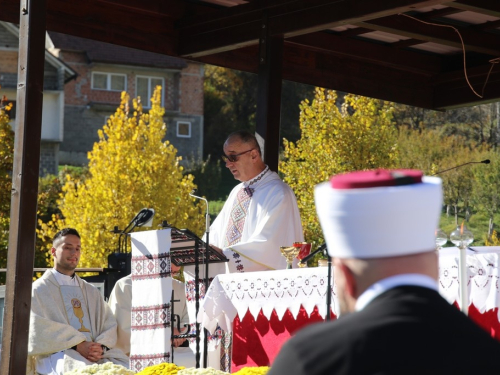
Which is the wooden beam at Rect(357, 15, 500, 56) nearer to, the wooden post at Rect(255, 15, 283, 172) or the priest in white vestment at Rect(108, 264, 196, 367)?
the wooden post at Rect(255, 15, 283, 172)

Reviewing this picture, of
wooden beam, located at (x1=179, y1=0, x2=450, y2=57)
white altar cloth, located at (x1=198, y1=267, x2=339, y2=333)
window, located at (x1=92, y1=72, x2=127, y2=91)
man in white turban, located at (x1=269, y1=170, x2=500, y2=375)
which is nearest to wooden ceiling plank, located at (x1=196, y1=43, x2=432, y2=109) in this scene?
wooden beam, located at (x1=179, y1=0, x2=450, y2=57)

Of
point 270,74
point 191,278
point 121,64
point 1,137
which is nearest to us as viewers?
point 191,278

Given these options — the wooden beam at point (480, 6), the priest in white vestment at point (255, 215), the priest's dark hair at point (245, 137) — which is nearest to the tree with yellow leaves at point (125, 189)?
the priest in white vestment at point (255, 215)

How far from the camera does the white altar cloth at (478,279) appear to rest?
4582 millimetres

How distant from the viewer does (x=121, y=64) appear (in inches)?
1597

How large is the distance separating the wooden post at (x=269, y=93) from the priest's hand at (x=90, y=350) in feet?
6.46

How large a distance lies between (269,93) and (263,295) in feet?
7.42

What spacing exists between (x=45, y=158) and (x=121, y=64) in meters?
5.89

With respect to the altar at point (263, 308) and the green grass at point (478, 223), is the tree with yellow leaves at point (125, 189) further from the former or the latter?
the altar at point (263, 308)

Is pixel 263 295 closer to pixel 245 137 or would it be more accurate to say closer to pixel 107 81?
pixel 245 137

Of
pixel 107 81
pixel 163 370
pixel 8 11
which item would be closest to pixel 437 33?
pixel 8 11

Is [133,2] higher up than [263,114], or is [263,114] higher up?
[133,2]

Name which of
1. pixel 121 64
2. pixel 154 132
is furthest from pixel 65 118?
pixel 154 132

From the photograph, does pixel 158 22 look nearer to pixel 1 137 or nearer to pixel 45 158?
pixel 1 137
